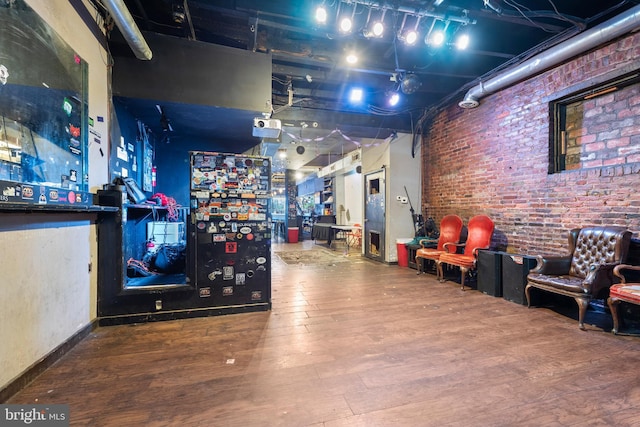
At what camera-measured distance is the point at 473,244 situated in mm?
4617

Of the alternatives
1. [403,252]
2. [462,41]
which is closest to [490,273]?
[403,252]

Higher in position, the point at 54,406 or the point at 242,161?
the point at 242,161

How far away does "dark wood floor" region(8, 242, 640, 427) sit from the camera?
5.16ft

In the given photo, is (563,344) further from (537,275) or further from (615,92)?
(615,92)

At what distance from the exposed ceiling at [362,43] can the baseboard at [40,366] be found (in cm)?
259

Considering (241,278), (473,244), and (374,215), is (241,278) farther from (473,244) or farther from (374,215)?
(374,215)

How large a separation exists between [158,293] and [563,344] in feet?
13.2

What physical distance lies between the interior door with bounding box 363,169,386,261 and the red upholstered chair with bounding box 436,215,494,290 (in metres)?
1.86

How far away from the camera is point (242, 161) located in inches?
126

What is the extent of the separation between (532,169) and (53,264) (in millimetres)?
5688

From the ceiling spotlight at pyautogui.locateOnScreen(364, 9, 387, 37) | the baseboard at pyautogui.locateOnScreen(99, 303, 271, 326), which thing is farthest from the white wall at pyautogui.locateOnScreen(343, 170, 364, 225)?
the baseboard at pyautogui.locateOnScreen(99, 303, 271, 326)

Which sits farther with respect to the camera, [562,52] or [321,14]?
[562,52]

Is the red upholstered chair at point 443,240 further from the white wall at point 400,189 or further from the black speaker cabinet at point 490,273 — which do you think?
the white wall at point 400,189

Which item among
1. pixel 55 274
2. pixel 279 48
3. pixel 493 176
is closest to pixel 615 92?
pixel 493 176
